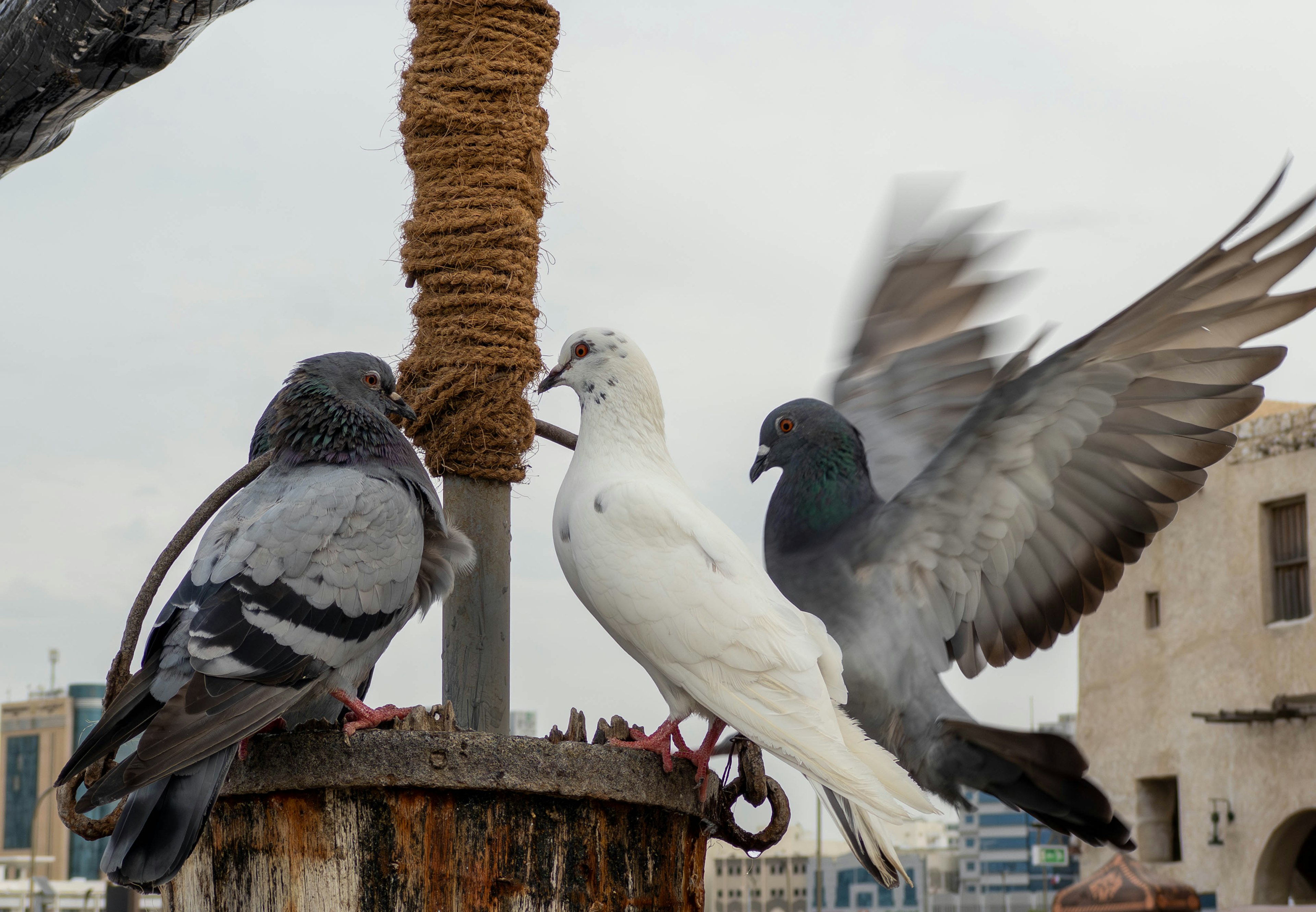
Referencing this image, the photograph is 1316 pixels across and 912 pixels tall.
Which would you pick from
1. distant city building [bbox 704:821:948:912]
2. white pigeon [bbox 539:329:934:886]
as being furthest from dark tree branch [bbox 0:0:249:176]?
distant city building [bbox 704:821:948:912]

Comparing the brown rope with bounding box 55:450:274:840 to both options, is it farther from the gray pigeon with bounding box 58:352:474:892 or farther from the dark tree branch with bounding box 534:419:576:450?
the dark tree branch with bounding box 534:419:576:450

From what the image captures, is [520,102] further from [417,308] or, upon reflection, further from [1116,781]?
Answer: [1116,781]

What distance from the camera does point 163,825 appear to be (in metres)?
1.86

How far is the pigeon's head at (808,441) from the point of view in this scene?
10.3ft

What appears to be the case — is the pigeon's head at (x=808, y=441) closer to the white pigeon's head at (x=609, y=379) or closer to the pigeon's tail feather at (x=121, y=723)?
the white pigeon's head at (x=609, y=379)

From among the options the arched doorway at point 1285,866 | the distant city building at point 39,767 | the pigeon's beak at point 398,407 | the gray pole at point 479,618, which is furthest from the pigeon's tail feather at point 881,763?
the distant city building at point 39,767

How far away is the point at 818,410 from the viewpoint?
3.20 metres

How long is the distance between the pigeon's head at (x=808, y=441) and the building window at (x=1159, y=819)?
46.8ft

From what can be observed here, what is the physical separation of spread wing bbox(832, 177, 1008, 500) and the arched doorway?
12.2 m

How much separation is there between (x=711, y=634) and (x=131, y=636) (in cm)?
100

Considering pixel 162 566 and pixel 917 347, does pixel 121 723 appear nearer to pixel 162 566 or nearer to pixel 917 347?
pixel 162 566

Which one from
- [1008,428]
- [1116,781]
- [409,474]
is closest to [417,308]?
[409,474]

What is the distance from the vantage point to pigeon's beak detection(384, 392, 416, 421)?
103 inches

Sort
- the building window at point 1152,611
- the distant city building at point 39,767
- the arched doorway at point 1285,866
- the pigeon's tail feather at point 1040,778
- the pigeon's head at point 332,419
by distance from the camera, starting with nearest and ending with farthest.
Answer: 1. the pigeon's head at point 332,419
2. the pigeon's tail feather at point 1040,778
3. the arched doorway at point 1285,866
4. the building window at point 1152,611
5. the distant city building at point 39,767
